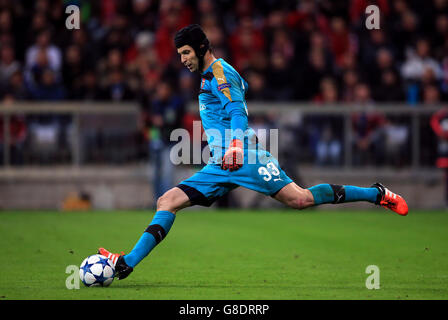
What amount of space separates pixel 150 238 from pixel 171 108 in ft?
25.8

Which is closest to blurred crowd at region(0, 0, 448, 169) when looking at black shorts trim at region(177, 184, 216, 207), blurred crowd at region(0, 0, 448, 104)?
blurred crowd at region(0, 0, 448, 104)

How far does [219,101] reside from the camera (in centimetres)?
721

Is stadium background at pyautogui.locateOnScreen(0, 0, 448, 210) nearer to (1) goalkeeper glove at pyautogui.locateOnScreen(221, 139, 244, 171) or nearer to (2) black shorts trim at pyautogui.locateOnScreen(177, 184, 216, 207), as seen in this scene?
(2) black shorts trim at pyautogui.locateOnScreen(177, 184, 216, 207)

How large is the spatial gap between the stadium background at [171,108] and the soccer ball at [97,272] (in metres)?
7.99

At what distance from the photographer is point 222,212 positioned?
15016mm

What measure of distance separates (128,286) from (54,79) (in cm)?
974

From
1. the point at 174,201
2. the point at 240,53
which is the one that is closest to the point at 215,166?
the point at 174,201

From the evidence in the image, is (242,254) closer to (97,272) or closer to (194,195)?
(194,195)

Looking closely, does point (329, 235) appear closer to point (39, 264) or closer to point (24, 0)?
point (39, 264)

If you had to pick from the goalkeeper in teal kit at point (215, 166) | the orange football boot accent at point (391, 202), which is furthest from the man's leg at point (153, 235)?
the orange football boot accent at point (391, 202)

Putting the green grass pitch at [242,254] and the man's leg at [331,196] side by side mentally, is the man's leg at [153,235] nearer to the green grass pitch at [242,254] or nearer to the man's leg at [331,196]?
the green grass pitch at [242,254]

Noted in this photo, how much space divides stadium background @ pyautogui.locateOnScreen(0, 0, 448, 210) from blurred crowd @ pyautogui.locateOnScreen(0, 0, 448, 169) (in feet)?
0.10

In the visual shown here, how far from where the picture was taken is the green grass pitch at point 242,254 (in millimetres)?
6715
